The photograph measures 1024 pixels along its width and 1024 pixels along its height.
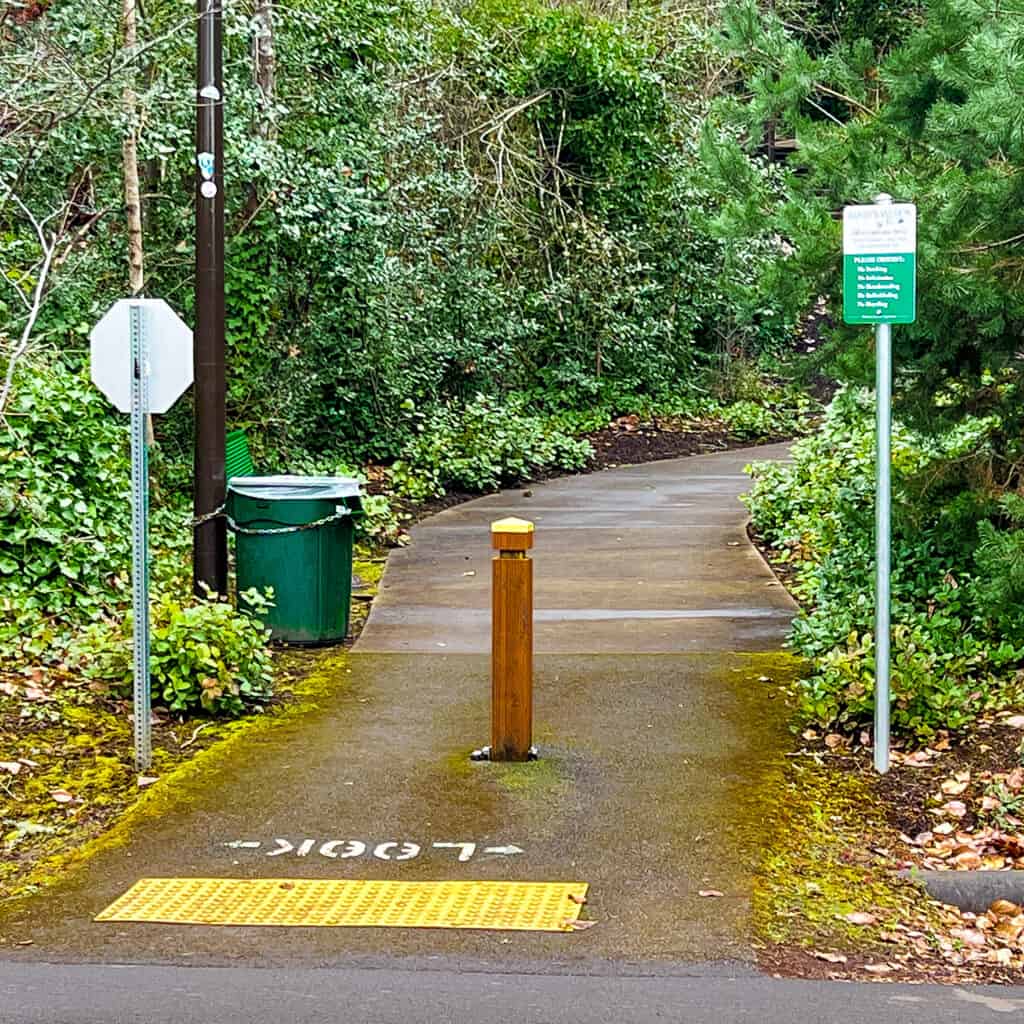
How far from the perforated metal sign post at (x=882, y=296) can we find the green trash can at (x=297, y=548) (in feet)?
12.9

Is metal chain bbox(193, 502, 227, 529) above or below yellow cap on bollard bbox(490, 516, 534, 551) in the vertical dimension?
below

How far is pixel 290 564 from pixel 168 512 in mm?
3950

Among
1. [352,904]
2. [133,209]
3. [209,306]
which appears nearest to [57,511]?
[209,306]

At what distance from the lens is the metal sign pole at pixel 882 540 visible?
24.3ft

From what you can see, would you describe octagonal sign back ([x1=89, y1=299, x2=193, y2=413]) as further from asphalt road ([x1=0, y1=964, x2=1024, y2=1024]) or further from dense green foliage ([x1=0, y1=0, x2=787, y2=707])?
asphalt road ([x1=0, y1=964, x2=1024, y2=1024])

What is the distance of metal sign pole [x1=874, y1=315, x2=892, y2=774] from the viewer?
24.3ft

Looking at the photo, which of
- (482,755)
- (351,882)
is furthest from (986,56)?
(351,882)

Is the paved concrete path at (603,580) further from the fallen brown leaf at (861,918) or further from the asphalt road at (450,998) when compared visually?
the asphalt road at (450,998)

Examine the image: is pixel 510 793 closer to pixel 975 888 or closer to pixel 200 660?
pixel 975 888

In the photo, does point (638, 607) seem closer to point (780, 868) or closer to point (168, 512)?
point (168, 512)

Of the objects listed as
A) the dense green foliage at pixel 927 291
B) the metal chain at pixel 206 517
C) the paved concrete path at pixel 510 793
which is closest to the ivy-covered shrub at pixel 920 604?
the dense green foliage at pixel 927 291

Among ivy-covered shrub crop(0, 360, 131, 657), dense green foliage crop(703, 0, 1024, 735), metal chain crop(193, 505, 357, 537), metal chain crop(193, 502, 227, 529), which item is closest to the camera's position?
dense green foliage crop(703, 0, 1024, 735)

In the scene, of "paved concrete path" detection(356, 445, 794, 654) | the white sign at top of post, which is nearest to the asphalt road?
Answer: the white sign at top of post

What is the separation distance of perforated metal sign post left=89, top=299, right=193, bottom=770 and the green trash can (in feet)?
7.65
